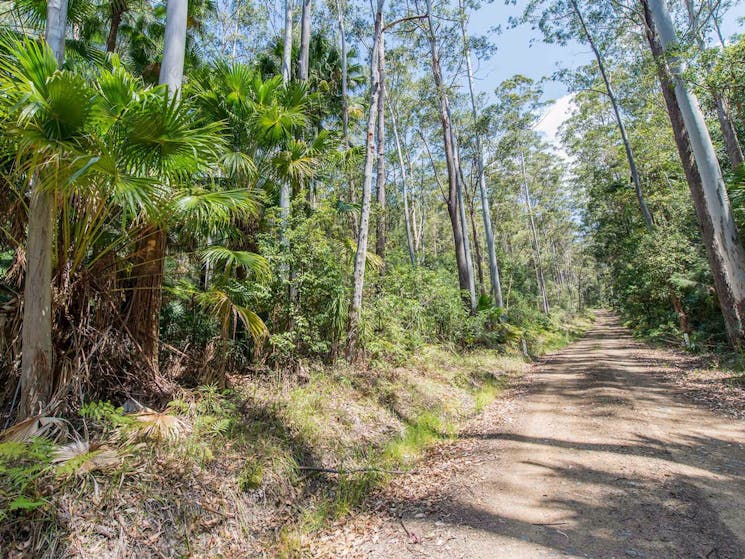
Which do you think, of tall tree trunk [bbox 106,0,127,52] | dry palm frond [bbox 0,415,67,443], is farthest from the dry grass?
tall tree trunk [bbox 106,0,127,52]

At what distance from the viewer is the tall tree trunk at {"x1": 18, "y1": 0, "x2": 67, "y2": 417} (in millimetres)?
3012

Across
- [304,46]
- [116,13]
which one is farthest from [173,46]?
[304,46]

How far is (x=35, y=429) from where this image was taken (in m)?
2.80

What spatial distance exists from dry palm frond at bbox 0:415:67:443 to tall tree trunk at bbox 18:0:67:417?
218 millimetres

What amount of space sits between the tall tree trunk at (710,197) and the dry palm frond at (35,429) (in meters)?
10.8

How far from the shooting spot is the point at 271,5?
16234 millimetres

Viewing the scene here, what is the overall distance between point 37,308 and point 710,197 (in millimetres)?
10905

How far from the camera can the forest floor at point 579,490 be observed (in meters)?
2.73

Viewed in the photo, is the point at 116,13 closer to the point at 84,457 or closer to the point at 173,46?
the point at 173,46

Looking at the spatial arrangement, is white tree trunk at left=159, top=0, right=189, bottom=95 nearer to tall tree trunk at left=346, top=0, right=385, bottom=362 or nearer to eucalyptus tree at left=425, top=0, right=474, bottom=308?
tall tree trunk at left=346, top=0, right=385, bottom=362

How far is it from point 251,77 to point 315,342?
4821 millimetres

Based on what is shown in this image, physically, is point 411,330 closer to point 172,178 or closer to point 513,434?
point 513,434

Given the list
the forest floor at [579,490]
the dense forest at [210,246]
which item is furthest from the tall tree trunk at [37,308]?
the forest floor at [579,490]

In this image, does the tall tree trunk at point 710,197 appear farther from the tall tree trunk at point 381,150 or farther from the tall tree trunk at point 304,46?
the tall tree trunk at point 304,46
